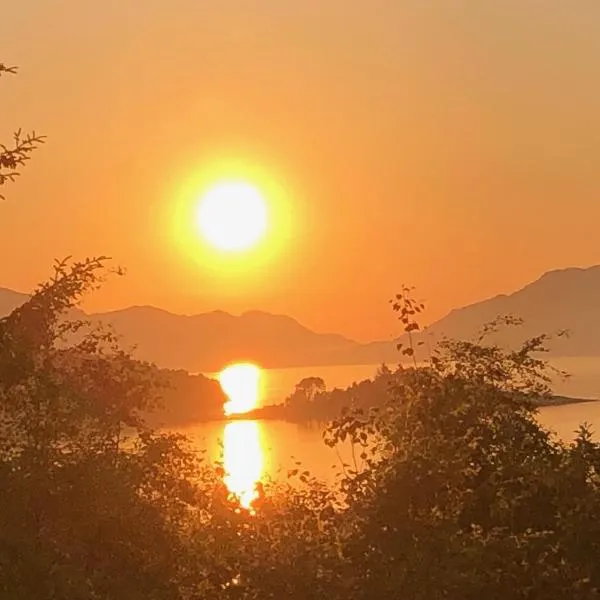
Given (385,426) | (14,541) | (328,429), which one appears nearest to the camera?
(14,541)

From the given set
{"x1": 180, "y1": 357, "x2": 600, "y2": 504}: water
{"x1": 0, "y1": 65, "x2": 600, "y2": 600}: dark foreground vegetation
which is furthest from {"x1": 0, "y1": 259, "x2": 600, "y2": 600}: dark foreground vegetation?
{"x1": 180, "y1": 357, "x2": 600, "y2": 504}: water

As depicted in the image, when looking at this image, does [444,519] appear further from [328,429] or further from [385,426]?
[328,429]

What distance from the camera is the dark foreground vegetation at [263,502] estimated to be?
32.6ft

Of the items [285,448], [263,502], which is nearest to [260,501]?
[263,502]

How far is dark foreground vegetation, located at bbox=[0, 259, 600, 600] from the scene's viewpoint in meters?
9.92

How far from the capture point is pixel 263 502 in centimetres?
1354

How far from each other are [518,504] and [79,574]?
617cm

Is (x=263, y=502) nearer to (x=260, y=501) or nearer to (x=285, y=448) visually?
(x=260, y=501)

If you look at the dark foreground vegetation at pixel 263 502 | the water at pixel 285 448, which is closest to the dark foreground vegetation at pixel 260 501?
the dark foreground vegetation at pixel 263 502

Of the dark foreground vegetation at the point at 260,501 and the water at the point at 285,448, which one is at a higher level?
the water at the point at 285,448

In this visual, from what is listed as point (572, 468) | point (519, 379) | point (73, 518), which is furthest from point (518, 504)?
point (73, 518)

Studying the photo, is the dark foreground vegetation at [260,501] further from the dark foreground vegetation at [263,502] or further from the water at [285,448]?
the water at [285,448]

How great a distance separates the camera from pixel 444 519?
11602 millimetres

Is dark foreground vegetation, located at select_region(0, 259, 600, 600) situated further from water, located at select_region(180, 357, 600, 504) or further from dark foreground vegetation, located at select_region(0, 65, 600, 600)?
water, located at select_region(180, 357, 600, 504)
